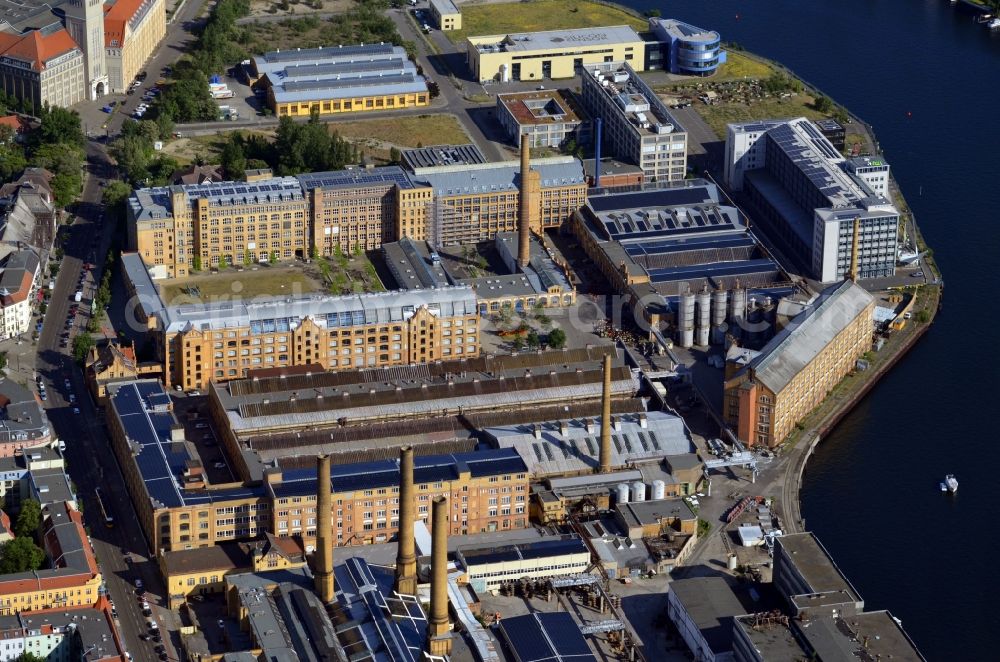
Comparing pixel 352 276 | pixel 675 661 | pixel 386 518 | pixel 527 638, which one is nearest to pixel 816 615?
pixel 675 661

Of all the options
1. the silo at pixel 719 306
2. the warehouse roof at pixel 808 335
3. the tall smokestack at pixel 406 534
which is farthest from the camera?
the silo at pixel 719 306

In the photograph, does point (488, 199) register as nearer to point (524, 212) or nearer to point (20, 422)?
point (524, 212)

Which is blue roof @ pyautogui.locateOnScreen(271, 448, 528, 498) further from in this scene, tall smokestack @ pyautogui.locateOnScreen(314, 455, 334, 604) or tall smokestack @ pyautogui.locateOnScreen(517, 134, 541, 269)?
tall smokestack @ pyautogui.locateOnScreen(517, 134, 541, 269)

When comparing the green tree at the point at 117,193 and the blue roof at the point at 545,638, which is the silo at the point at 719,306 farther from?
the green tree at the point at 117,193

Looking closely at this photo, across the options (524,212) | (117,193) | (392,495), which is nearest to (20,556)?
(392,495)

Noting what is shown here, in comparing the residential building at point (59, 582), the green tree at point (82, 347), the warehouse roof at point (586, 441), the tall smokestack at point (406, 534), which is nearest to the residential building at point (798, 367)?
the warehouse roof at point (586, 441)

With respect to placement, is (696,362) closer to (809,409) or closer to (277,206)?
(809,409)
